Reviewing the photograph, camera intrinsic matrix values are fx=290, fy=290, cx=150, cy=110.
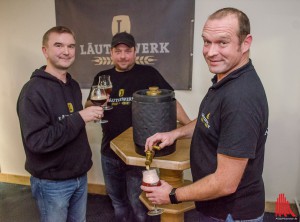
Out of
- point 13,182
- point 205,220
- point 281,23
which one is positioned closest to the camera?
point 205,220

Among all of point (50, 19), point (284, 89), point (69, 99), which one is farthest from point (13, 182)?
point (284, 89)

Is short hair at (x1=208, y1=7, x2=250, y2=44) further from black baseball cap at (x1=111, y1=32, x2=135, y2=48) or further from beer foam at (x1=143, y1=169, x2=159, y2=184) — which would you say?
black baseball cap at (x1=111, y1=32, x2=135, y2=48)

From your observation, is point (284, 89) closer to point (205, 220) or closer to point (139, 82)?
point (139, 82)

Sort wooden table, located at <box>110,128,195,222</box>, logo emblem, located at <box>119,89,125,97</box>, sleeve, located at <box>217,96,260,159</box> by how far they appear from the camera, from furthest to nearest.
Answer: logo emblem, located at <box>119,89,125,97</box> → wooden table, located at <box>110,128,195,222</box> → sleeve, located at <box>217,96,260,159</box>

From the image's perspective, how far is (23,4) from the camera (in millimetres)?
3316

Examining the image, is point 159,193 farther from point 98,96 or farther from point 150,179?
point 98,96

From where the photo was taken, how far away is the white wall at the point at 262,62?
2.68 metres

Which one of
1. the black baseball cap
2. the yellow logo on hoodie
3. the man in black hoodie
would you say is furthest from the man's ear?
the black baseball cap

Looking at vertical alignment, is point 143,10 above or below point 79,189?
above

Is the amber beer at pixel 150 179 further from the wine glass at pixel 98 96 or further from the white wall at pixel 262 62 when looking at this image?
the white wall at pixel 262 62

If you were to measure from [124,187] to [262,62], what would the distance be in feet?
5.69

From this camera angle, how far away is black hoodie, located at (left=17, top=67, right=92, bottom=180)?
1.71 m

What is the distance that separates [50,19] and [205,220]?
281 centimetres

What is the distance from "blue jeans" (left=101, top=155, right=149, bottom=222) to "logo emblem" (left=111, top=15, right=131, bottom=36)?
1.36 meters
